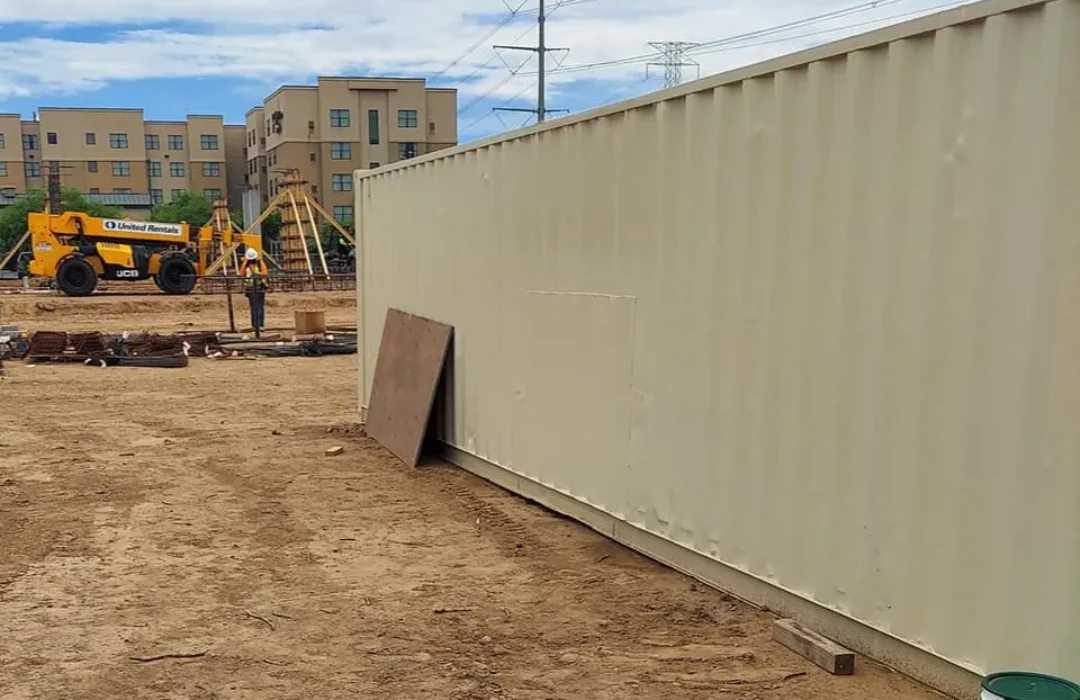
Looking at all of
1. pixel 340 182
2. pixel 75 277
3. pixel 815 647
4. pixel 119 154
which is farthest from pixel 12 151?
pixel 815 647

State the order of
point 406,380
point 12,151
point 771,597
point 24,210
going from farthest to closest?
point 12,151, point 24,210, point 406,380, point 771,597

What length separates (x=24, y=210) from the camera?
75250 mm

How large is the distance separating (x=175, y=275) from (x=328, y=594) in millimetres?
29298

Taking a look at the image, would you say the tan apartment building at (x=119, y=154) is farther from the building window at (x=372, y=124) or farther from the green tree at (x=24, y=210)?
the building window at (x=372, y=124)

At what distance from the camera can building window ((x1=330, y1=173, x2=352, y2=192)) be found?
8738 centimetres

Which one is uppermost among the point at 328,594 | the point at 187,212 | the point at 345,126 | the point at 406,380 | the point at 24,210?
the point at 345,126

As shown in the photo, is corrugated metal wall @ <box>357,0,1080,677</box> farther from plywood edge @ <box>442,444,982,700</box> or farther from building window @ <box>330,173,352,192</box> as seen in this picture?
building window @ <box>330,173,352,192</box>

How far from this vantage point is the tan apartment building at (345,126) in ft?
283

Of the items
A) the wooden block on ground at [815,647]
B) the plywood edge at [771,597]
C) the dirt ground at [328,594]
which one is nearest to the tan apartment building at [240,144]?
the dirt ground at [328,594]

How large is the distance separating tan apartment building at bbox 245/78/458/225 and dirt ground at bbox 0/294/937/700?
79.7 meters

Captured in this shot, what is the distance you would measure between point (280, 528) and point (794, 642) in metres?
4.06

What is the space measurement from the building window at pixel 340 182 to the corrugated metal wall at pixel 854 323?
3278 inches

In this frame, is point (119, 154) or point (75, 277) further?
point (119, 154)

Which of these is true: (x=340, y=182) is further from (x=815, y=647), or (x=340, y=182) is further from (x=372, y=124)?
(x=815, y=647)
